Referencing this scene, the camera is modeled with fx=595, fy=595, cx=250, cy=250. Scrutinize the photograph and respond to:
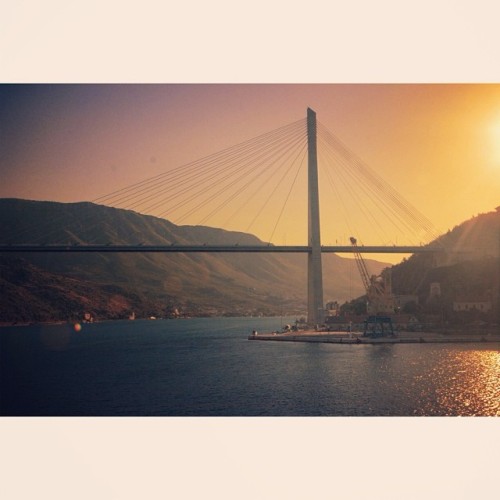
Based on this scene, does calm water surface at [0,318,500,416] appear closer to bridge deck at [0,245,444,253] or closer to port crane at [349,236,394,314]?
bridge deck at [0,245,444,253]

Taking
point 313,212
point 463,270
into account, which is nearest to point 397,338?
point 463,270

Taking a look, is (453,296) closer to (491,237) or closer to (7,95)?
(491,237)

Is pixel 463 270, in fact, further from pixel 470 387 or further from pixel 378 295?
pixel 470 387

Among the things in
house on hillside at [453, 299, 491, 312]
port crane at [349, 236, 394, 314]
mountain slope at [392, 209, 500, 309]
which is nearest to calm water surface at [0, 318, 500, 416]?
house on hillside at [453, 299, 491, 312]

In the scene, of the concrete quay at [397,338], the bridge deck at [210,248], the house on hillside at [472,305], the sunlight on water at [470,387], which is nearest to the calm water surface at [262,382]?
the sunlight on water at [470,387]

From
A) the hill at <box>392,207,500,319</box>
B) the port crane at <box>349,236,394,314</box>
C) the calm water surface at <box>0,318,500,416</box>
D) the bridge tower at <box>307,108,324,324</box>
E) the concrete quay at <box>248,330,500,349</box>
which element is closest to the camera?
the calm water surface at <box>0,318,500,416</box>

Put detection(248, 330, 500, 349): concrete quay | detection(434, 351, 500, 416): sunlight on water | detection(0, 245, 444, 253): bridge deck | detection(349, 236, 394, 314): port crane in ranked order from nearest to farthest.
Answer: detection(434, 351, 500, 416): sunlight on water
detection(0, 245, 444, 253): bridge deck
detection(248, 330, 500, 349): concrete quay
detection(349, 236, 394, 314): port crane

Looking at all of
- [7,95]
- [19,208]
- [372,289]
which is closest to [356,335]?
[372,289]
